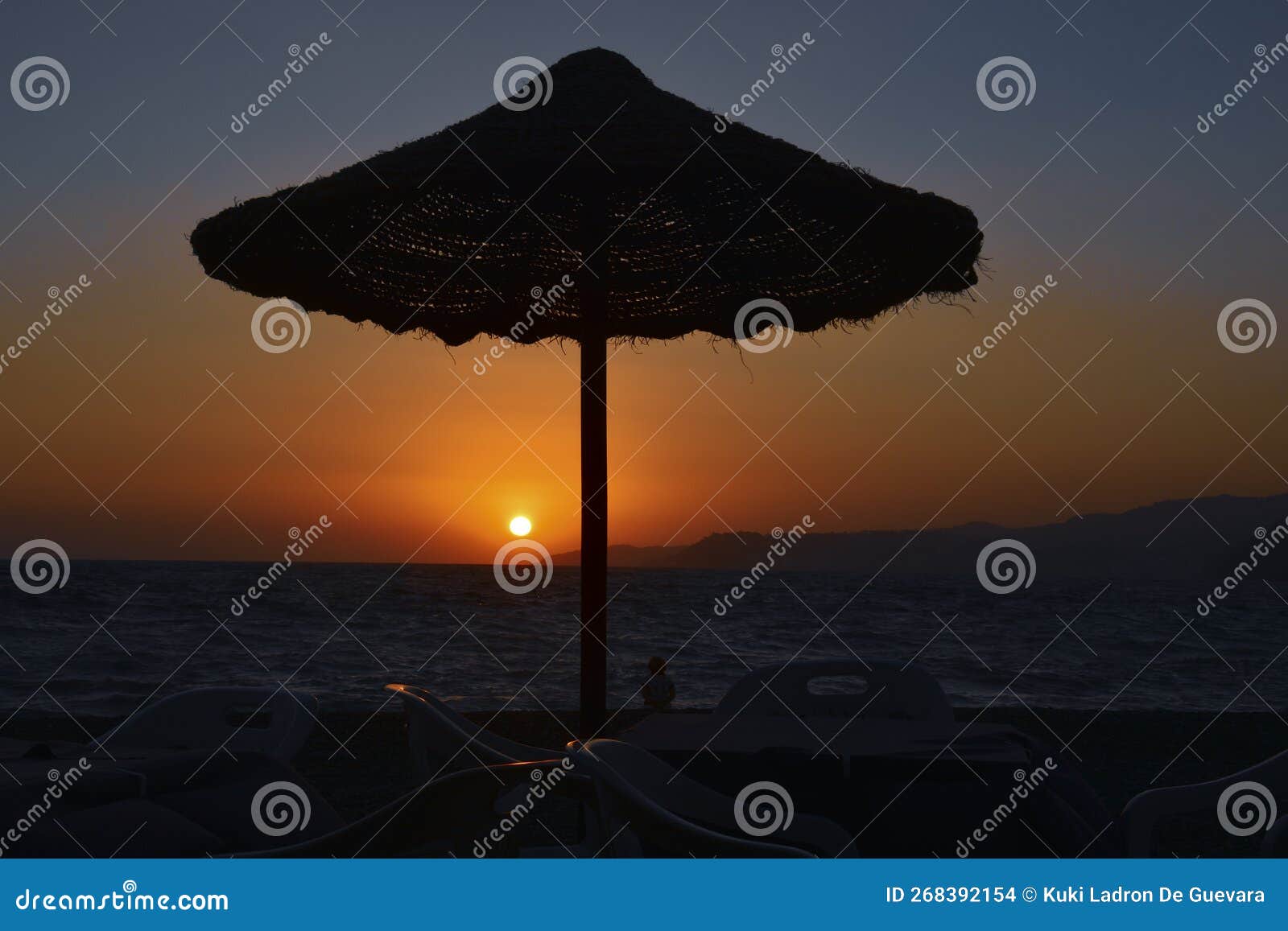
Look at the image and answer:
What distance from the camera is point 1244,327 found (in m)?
6.10

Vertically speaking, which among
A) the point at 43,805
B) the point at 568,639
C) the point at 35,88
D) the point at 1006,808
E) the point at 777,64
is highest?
the point at 568,639

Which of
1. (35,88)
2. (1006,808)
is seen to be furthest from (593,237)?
(35,88)

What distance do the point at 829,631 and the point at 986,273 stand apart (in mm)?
28376

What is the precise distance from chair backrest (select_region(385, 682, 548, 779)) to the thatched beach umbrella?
0.78m

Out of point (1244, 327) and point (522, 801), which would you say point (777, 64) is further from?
point (522, 801)

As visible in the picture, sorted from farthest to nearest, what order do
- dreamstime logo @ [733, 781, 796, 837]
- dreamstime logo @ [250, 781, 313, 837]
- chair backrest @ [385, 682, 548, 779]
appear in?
chair backrest @ [385, 682, 548, 779], dreamstime logo @ [250, 781, 313, 837], dreamstime logo @ [733, 781, 796, 837]

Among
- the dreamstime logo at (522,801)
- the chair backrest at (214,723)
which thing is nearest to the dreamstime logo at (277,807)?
the chair backrest at (214,723)

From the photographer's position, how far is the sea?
19.1 metres

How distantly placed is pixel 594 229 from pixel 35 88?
323 centimetres

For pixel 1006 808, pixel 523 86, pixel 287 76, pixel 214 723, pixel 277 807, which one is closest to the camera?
pixel 1006 808

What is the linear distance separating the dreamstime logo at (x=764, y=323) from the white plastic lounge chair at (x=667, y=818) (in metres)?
2.61

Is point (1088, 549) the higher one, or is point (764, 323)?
point (1088, 549)

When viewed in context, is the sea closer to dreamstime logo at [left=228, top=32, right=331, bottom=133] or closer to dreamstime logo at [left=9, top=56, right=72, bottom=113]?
dreamstime logo at [left=9, top=56, right=72, bottom=113]

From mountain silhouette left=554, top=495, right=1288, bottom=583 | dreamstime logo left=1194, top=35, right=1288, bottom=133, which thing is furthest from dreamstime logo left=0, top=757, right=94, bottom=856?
mountain silhouette left=554, top=495, right=1288, bottom=583
